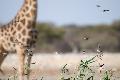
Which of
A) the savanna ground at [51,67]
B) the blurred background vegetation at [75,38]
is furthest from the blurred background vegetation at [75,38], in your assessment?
the savanna ground at [51,67]

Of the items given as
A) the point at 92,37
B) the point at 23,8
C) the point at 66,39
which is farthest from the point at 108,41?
the point at 23,8

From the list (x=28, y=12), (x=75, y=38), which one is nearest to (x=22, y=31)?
(x=28, y=12)

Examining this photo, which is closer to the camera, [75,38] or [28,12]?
[28,12]

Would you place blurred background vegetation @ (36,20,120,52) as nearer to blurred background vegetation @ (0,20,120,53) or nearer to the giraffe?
blurred background vegetation @ (0,20,120,53)

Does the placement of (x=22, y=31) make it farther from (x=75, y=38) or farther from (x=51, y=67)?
(x=75, y=38)

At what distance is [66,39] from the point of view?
5047 centimetres

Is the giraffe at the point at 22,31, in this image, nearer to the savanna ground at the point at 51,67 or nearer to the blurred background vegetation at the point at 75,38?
the savanna ground at the point at 51,67

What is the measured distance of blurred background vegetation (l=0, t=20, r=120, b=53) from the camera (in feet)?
149

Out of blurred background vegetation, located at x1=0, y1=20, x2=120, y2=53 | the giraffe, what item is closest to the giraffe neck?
the giraffe

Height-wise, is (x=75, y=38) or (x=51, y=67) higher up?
(x=51, y=67)

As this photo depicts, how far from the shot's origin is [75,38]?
51594 mm

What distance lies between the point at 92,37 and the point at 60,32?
5.81m

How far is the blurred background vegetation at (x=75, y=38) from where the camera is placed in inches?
1783

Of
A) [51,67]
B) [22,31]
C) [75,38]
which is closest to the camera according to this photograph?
[22,31]
